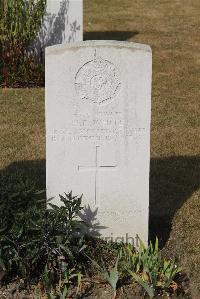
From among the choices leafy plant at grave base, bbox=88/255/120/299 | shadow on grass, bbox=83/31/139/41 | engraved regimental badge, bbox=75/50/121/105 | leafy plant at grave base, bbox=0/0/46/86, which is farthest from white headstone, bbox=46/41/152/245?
shadow on grass, bbox=83/31/139/41

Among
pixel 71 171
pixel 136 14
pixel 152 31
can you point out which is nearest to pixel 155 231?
pixel 71 171

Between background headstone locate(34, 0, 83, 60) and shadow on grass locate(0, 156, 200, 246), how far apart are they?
4336 millimetres

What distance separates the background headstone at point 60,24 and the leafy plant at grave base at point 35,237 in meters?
6.54

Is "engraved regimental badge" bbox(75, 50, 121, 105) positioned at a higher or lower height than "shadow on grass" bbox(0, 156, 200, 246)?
higher

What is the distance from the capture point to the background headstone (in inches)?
445

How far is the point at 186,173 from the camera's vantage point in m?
7.45

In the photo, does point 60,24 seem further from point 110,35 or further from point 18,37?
point 110,35

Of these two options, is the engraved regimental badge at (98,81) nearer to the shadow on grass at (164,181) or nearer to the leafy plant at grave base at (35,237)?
the leafy plant at grave base at (35,237)

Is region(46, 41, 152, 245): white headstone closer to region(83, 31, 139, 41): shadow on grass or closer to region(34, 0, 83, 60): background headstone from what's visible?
region(34, 0, 83, 60): background headstone

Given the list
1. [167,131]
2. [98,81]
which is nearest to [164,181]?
[167,131]

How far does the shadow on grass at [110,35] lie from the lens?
1501 cm

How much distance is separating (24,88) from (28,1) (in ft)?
5.01

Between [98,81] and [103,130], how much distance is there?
1.36ft

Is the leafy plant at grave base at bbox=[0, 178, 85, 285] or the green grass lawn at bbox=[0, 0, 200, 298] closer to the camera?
the leafy plant at grave base at bbox=[0, 178, 85, 285]
